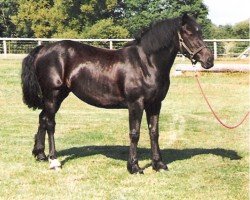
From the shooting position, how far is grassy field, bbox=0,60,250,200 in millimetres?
6320

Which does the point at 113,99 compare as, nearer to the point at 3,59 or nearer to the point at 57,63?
the point at 57,63

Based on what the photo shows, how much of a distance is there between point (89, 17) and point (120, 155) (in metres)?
43.9

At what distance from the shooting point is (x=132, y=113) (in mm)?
7113

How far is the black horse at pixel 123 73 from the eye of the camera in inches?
276

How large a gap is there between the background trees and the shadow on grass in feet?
121

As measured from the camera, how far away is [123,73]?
7.15 metres

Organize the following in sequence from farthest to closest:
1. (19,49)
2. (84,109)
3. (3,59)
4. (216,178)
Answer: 1. (19,49)
2. (3,59)
3. (84,109)
4. (216,178)

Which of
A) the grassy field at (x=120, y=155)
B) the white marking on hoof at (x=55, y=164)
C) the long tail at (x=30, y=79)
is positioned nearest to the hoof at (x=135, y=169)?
the grassy field at (x=120, y=155)

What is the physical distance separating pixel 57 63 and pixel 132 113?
153cm

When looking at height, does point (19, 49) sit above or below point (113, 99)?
below

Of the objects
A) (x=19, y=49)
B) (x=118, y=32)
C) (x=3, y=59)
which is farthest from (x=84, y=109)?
(x=118, y=32)

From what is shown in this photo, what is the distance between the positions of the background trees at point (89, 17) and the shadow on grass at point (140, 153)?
36956mm

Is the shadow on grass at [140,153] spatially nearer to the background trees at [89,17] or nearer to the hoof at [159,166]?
the hoof at [159,166]

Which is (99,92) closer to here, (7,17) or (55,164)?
(55,164)
